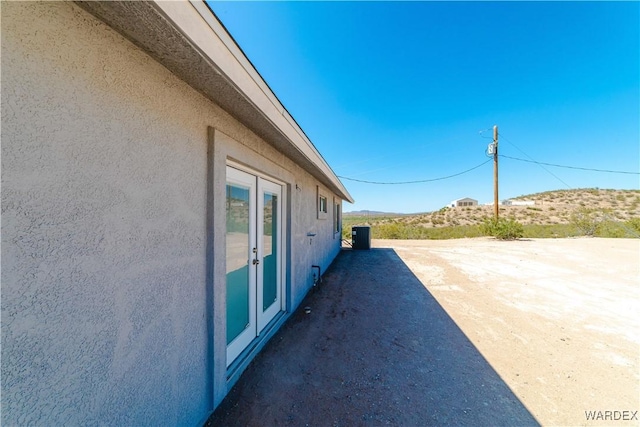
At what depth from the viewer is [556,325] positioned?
3.73 metres

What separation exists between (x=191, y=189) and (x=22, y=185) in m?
0.94

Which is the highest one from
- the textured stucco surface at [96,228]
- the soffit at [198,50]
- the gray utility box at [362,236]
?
the soffit at [198,50]

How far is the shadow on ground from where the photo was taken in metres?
2.07

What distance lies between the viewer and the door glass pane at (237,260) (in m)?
2.54

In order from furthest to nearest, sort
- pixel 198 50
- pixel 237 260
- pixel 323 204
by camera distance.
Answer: pixel 323 204, pixel 237 260, pixel 198 50

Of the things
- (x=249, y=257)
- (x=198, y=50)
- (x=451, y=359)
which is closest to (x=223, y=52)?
(x=198, y=50)

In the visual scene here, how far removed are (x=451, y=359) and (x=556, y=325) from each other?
2398mm

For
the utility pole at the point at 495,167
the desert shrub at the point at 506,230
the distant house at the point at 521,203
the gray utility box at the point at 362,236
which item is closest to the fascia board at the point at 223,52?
the gray utility box at the point at 362,236

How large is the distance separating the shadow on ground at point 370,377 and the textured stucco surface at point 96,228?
2.30 ft

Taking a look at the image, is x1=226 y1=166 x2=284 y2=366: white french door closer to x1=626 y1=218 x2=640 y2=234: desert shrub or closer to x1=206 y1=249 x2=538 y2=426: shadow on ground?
x1=206 y1=249 x2=538 y2=426: shadow on ground

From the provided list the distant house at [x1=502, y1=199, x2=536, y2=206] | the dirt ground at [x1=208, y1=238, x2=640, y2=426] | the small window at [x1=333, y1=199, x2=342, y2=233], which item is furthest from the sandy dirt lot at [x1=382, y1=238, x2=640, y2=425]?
the distant house at [x1=502, y1=199, x2=536, y2=206]

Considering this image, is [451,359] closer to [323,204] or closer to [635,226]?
[323,204]

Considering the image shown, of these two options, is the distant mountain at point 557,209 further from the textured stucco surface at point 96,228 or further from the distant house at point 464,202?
the textured stucco surface at point 96,228

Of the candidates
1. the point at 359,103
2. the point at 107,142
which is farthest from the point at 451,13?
the point at 107,142
